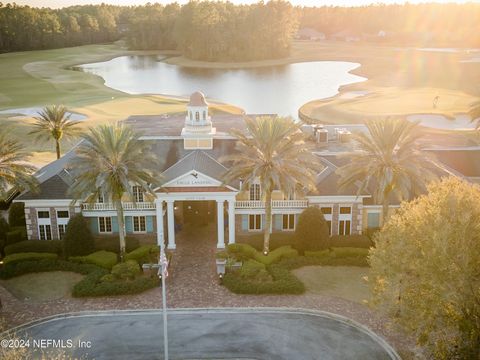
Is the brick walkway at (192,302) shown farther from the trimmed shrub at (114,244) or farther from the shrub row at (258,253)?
the trimmed shrub at (114,244)

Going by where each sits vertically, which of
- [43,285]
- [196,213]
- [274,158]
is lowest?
[43,285]

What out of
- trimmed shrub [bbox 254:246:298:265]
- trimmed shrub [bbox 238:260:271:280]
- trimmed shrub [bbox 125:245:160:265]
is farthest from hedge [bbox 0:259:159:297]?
trimmed shrub [bbox 254:246:298:265]

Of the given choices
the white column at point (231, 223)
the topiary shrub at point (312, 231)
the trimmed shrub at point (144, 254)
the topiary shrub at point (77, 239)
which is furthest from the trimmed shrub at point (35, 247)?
the topiary shrub at point (312, 231)

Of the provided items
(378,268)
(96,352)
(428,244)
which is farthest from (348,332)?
(96,352)

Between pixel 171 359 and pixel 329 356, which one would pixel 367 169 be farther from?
pixel 171 359

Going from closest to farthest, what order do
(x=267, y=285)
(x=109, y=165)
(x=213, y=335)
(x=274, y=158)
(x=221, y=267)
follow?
(x=213, y=335) < (x=267, y=285) < (x=221, y=267) < (x=109, y=165) < (x=274, y=158)

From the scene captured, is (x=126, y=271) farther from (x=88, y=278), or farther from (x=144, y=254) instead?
(x=144, y=254)

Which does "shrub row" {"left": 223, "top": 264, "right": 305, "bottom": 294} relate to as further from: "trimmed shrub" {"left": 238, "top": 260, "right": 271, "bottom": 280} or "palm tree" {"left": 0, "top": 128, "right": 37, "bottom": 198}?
"palm tree" {"left": 0, "top": 128, "right": 37, "bottom": 198}

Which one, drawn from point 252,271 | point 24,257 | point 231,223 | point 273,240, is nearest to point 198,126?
point 231,223
